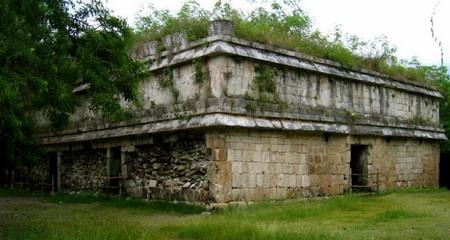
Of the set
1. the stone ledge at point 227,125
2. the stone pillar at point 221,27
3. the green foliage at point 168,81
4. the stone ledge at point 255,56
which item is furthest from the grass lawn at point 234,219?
the stone pillar at point 221,27

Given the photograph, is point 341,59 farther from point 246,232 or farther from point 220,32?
point 246,232

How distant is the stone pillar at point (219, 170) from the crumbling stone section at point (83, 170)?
495 centimetres

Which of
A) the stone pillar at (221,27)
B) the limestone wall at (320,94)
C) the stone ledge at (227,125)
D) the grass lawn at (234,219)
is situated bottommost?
the grass lawn at (234,219)

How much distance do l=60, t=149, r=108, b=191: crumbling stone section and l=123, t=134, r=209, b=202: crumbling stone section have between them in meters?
1.68

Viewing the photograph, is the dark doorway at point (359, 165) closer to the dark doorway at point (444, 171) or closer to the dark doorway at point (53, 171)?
the dark doorway at point (444, 171)

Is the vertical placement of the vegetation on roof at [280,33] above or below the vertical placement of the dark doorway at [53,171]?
above

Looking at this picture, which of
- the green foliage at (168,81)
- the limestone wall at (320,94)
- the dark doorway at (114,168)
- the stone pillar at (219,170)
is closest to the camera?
the stone pillar at (219,170)

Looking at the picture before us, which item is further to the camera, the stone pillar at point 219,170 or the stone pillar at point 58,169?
the stone pillar at point 58,169

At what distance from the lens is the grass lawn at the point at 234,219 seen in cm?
851

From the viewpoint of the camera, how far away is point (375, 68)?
57.3 ft

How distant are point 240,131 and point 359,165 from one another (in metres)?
5.64

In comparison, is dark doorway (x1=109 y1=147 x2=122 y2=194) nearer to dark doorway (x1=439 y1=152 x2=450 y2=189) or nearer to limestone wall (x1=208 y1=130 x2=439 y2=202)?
limestone wall (x1=208 y1=130 x2=439 y2=202)

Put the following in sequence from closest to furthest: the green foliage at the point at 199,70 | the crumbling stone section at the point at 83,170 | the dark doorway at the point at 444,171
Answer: the green foliage at the point at 199,70
the crumbling stone section at the point at 83,170
the dark doorway at the point at 444,171

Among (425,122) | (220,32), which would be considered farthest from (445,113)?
(220,32)
